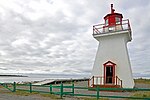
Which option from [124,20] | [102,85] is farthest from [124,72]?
[124,20]

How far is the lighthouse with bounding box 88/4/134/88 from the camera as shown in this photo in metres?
17.8

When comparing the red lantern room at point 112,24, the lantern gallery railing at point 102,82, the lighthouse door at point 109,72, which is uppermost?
the red lantern room at point 112,24

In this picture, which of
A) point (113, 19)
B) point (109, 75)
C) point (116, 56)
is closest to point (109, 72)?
point (109, 75)

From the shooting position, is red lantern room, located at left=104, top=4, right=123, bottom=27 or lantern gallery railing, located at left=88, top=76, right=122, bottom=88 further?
red lantern room, located at left=104, top=4, right=123, bottom=27

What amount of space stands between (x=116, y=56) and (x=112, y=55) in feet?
1.22

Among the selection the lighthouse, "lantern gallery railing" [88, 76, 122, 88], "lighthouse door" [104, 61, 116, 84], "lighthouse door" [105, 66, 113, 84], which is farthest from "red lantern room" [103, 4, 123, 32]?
"lantern gallery railing" [88, 76, 122, 88]

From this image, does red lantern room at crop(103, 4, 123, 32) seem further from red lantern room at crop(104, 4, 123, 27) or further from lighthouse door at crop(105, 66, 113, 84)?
lighthouse door at crop(105, 66, 113, 84)

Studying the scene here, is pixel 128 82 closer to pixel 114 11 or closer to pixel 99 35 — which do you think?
pixel 99 35

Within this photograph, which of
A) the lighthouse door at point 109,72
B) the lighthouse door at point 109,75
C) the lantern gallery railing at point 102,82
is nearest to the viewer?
the lantern gallery railing at point 102,82

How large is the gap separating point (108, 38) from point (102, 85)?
166 inches

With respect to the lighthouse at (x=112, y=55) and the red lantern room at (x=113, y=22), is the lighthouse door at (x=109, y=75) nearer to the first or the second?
the lighthouse at (x=112, y=55)

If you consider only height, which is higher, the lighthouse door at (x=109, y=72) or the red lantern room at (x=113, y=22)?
the red lantern room at (x=113, y=22)

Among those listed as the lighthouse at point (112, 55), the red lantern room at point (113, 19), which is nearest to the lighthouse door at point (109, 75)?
the lighthouse at point (112, 55)

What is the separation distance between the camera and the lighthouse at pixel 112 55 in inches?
700
